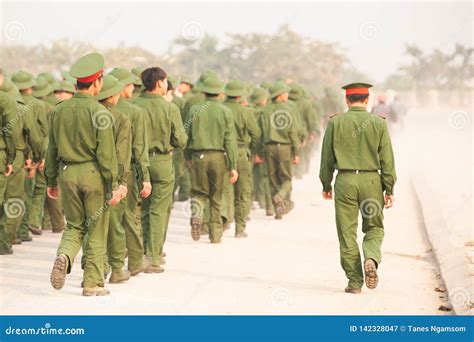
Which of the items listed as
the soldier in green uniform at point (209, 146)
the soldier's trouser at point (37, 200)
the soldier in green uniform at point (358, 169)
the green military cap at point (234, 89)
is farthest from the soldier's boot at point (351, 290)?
the soldier's trouser at point (37, 200)

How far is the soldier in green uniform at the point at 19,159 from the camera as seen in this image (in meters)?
12.5

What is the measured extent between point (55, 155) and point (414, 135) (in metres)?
35.9

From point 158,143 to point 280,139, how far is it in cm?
510

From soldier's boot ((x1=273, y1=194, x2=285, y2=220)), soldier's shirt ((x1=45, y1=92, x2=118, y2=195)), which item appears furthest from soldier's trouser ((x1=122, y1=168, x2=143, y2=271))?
soldier's boot ((x1=273, y1=194, x2=285, y2=220))

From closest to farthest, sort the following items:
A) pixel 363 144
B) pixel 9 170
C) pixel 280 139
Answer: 1. pixel 363 144
2. pixel 9 170
3. pixel 280 139

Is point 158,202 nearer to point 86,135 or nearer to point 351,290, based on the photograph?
point 86,135

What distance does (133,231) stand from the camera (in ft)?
35.3

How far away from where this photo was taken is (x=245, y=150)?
48.6ft

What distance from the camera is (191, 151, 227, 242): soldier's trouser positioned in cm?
1323

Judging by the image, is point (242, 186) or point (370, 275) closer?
point (370, 275)

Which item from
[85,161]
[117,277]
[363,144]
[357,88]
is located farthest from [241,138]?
[85,161]

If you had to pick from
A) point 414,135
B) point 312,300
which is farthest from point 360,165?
point 414,135

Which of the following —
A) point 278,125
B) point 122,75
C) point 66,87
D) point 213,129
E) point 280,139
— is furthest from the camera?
point 280,139

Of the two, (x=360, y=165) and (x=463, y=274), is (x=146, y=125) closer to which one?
(x=360, y=165)
